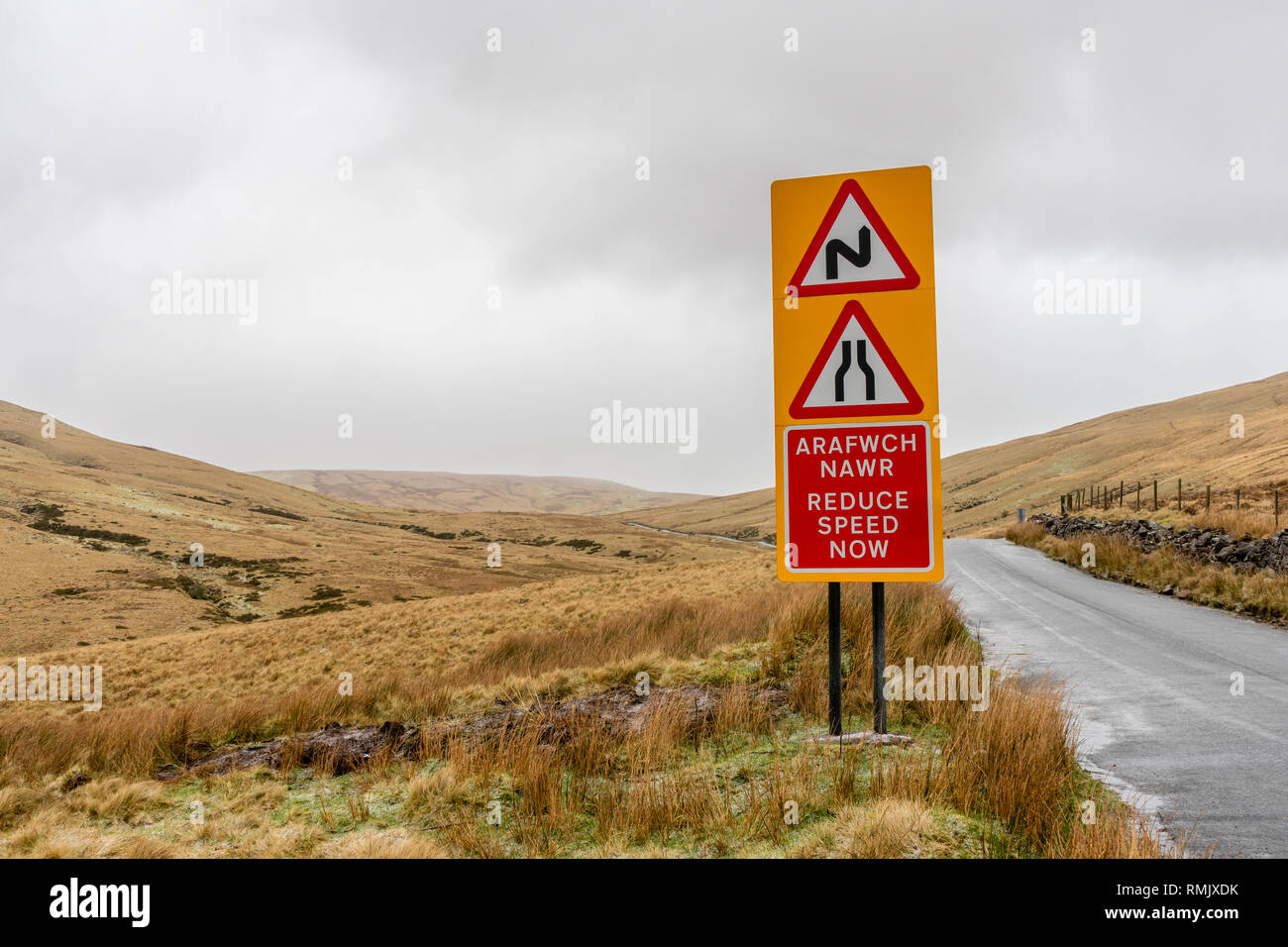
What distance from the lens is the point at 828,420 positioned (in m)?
4.86

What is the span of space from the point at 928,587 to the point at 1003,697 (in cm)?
675

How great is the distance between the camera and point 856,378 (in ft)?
15.8

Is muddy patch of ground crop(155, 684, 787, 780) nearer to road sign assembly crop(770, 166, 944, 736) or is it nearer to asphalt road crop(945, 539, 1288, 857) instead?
road sign assembly crop(770, 166, 944, 736)

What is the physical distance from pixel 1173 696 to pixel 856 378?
201 inches

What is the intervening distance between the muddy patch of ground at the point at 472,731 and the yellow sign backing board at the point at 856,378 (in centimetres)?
187

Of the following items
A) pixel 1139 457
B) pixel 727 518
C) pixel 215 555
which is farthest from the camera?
pixel 727 518

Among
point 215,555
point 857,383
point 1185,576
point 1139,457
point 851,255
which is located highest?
point 1139,457

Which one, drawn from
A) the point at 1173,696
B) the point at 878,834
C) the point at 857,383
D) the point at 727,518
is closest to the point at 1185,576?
the point at 1173,696

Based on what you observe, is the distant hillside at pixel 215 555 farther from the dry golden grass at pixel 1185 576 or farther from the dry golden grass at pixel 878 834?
the dry golden grass at pixel 878 834

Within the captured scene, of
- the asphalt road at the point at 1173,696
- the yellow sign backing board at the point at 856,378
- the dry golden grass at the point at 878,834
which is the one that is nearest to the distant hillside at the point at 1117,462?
the asphalt road at the point at 1173,696

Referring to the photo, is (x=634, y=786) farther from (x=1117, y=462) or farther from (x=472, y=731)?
(x=1117, y=462)

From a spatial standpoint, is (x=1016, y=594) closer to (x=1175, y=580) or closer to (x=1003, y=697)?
(x=1175, y=580)
